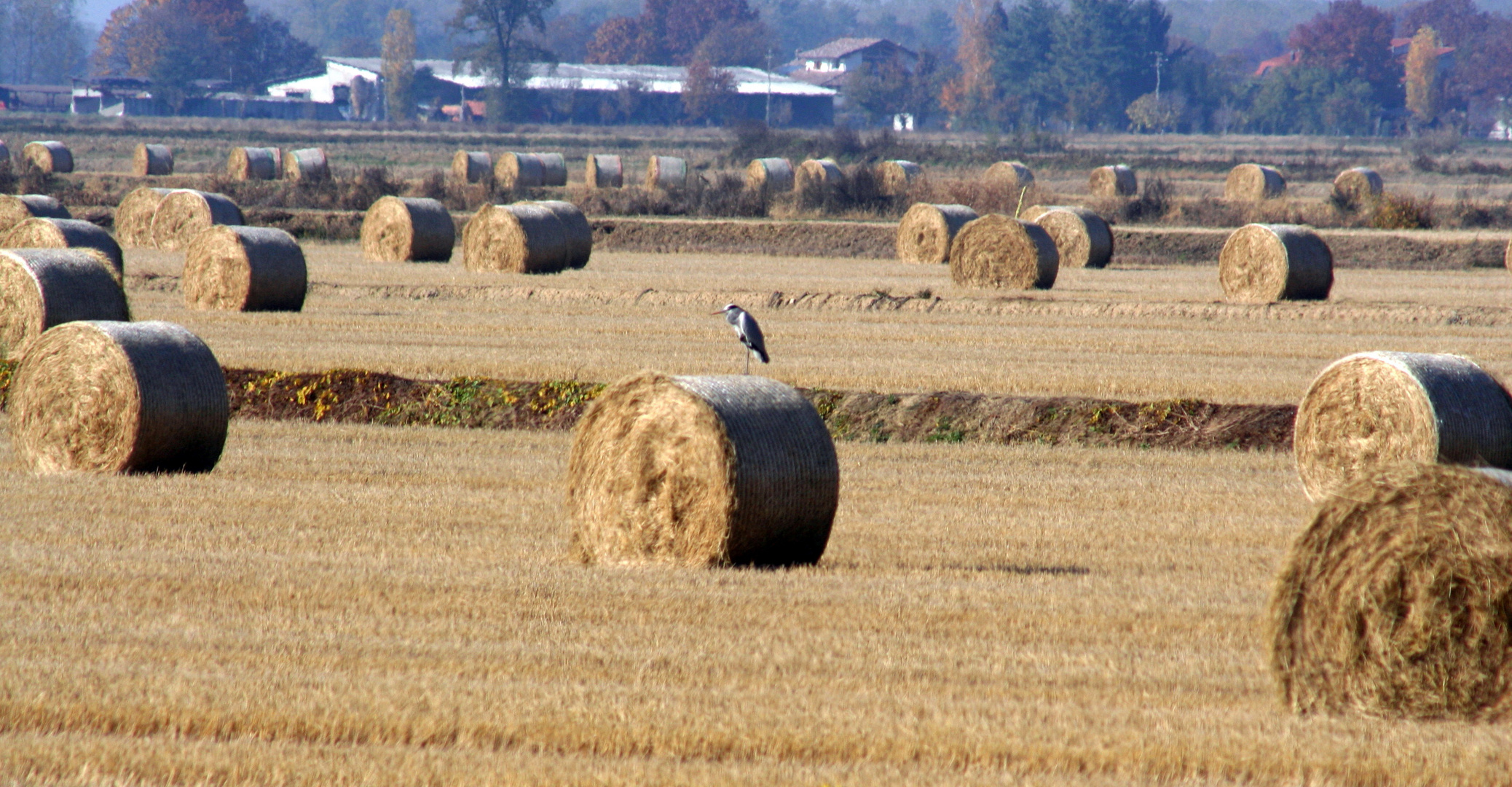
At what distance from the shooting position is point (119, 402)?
542 inches

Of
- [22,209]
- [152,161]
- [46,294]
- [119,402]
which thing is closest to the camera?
[119,402]

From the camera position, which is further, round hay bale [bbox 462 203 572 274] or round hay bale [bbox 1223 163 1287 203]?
round hay bale [bbox 1223 163 1287 203]

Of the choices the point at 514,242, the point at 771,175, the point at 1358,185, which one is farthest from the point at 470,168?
the point at 1358,185

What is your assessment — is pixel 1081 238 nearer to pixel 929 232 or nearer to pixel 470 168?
pixel 929 232

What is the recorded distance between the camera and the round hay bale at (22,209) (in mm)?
34281

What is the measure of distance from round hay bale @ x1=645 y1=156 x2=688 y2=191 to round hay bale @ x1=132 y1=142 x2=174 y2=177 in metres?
15.9

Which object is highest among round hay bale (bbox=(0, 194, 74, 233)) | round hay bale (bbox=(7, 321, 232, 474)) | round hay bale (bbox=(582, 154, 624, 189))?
round hay bale (bbox=(582, 154, 624, 189))

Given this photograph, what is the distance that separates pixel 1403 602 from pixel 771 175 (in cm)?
4952

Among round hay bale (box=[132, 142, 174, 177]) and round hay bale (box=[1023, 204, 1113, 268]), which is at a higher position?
round hay bale (box=[132, 142, 174, 177])

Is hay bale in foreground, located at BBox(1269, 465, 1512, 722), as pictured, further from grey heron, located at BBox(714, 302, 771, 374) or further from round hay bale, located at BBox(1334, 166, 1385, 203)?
round hay bale, located at BBox(1334, 166, 1385, 203)

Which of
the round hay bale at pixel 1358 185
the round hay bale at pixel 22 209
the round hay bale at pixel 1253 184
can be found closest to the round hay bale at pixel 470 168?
the round hay bale at pixel 1253 184

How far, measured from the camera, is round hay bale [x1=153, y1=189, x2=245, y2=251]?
3659cm

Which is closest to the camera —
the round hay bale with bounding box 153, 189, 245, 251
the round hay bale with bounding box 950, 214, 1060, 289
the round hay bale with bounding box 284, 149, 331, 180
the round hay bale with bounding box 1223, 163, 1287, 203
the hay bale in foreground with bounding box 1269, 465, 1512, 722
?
the hay bale in foreground with bounding box 1269, 465, 1512, 722

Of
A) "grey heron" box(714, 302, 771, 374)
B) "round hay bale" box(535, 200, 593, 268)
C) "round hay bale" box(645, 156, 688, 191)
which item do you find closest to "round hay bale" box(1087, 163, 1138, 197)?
"round hay bale" box(645, 156, 688, 191)
